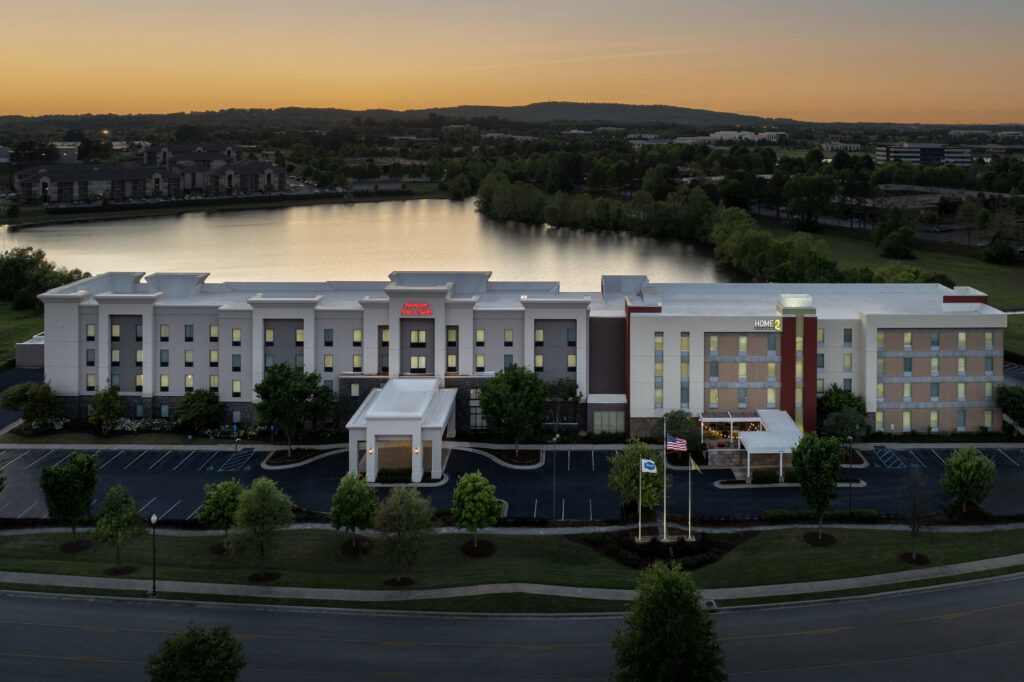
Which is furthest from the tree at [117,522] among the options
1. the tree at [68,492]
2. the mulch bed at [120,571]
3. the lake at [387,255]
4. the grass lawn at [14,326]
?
the lake at [387,255]

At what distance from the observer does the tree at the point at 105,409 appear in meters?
64.9

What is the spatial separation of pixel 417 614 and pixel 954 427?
42.2 meters

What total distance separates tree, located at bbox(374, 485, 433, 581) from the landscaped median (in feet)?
4.46

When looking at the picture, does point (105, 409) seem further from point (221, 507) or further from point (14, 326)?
point (14, 326)

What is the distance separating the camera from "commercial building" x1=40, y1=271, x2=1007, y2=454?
63.7 meters

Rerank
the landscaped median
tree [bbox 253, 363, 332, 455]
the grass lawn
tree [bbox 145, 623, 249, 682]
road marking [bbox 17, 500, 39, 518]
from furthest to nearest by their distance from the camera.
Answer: the grass lawn < tree [bbox 253, 363, 332, 455] < road marking [bbox 17, 500, 39, 518] < the landscaped median < tree [bbox 145, 623, 249, 682]

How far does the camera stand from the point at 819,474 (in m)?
46.9

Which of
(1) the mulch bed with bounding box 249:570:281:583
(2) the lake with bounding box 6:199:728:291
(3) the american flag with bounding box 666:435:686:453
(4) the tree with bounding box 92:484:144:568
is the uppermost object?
(2) the lake with bounding box 6:199:728:291

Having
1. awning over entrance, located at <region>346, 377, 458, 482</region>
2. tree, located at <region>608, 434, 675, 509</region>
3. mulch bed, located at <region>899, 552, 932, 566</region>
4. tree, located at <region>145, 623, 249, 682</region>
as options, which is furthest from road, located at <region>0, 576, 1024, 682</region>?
awning over entrance, located at <region>346, 377, 458, 482</region>

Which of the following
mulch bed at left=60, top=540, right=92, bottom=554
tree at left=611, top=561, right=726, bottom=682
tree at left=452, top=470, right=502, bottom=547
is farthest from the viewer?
mulch bed at left=60, top=540, right=92, bottom=554

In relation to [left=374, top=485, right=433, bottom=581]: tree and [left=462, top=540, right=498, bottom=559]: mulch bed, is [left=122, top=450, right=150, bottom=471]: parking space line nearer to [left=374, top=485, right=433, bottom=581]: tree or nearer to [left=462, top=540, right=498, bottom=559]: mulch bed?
[left=374, top=485, right=433, bottom=581]: tree

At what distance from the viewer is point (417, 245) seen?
184 m

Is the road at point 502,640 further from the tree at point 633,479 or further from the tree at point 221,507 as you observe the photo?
the tree at point 633,479

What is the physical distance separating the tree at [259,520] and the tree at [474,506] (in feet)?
26.8
